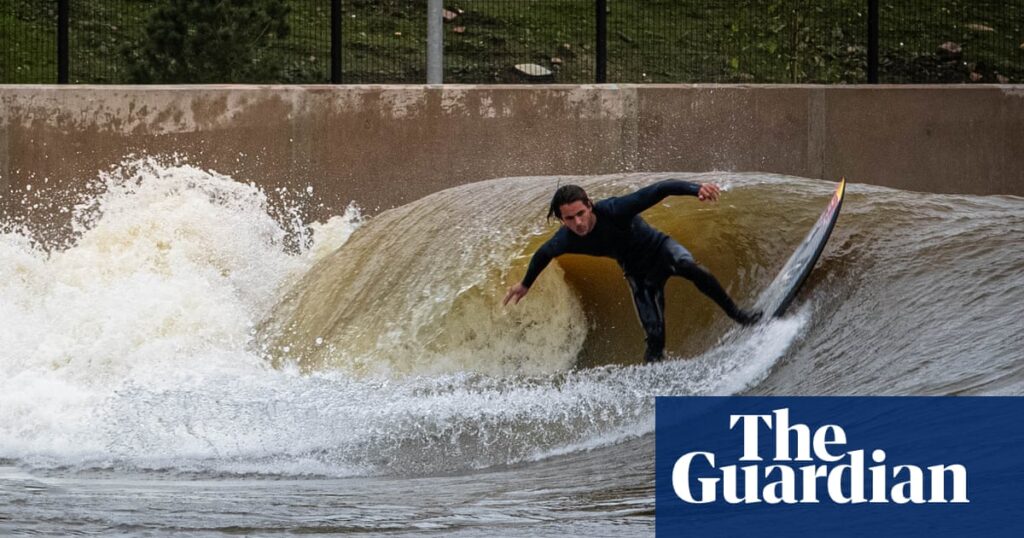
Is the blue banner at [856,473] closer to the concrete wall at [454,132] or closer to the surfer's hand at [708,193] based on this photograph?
the surfer's hand at [708,193]

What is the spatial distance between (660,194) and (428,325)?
2.15 m

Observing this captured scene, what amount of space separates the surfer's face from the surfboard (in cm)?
113

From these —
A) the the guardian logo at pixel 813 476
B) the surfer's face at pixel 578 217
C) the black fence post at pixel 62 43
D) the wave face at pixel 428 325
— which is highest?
the black fence post at pixel 62 43

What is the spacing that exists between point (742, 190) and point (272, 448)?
3.59 metres

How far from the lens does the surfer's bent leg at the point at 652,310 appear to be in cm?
826

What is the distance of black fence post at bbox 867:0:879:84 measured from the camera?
45.3 ft

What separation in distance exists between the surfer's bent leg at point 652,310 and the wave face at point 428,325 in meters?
0.15

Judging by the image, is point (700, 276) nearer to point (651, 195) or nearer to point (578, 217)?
point (651, 195)

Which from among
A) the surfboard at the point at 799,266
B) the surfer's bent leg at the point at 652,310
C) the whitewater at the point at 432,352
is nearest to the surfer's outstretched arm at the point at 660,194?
the surfer's bent leg at the point at 652,310

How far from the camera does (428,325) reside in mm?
9234

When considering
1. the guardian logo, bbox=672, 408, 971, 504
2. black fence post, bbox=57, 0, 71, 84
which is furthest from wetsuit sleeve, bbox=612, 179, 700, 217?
black fence post, bbox=57, 0, 71, 84

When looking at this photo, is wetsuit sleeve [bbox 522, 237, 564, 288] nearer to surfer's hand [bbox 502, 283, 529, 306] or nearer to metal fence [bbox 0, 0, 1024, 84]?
surfer's hand [bbox 502, 283, 529, 306]

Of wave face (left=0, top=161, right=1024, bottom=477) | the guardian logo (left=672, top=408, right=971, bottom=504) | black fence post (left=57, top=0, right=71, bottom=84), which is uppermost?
black fence post (left=57, top=0, right=71, bottom=84)

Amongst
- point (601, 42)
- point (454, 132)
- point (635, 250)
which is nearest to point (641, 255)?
point (635, 250)
